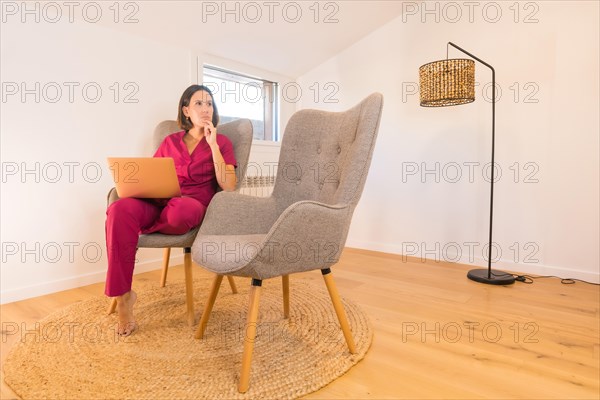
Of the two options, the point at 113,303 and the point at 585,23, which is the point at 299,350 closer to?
the point at 113,303

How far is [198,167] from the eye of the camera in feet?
6.17

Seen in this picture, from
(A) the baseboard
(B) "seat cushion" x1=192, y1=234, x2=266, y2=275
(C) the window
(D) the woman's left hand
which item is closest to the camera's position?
(B) "seat cushion" x1=192, y1=234, x2=266, y2=275

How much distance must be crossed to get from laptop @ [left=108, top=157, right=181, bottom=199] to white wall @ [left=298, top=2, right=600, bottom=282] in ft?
6.81

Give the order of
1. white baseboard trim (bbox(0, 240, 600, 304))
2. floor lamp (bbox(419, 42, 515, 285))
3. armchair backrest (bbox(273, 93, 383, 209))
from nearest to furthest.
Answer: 1. armchair backrest (bbox(273, 93, 383, 209))
2. white baseboard trim (bbox(0, 240, 600, 304))
3. floor lamp (bbox(419, 42, 515, 285))

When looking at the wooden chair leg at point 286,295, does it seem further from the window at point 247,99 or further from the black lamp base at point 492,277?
the window at point 247,99

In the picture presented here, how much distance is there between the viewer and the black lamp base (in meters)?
2.36

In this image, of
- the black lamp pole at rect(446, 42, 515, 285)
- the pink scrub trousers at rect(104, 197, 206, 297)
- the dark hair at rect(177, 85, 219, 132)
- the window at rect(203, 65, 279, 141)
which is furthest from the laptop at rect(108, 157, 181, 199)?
the black lamp pole at rect(446, 42, 515, 285)

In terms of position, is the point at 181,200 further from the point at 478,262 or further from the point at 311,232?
the point at 478,262

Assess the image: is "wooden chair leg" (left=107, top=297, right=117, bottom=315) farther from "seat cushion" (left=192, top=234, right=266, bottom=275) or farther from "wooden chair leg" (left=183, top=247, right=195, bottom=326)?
"seat cushion" (left=192, top=234, right=266, bottom=275)

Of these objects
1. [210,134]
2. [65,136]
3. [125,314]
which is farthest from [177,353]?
[65,136]

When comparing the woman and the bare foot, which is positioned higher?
the woman

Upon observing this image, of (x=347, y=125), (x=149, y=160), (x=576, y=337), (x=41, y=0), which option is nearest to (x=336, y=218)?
(x=347, y=125)

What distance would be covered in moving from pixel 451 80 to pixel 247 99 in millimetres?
1729

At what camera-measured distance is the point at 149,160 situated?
5.09ft
